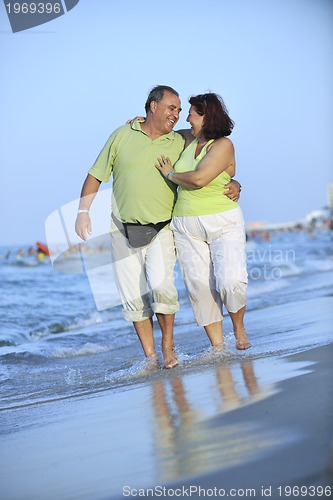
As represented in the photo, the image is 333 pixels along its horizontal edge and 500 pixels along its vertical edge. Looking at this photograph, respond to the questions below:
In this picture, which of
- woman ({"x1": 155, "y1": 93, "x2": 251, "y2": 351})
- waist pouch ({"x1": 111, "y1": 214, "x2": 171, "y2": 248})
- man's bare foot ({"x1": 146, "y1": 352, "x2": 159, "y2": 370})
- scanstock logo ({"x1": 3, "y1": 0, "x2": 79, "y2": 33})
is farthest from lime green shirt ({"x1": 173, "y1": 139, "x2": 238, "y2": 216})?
scanstock logo ({"x1": 3, "y1": 0, "x2": 79, "y2": 33})

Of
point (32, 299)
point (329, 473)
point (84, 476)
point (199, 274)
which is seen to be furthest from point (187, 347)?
point (32, 299)

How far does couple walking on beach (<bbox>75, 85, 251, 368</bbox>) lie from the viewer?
5137 millimetres

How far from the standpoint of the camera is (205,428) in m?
3.27

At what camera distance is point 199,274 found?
17.4 ft

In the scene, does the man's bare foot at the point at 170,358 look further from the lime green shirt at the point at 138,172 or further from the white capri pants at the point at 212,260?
the lime green shirt at the point at 138,172

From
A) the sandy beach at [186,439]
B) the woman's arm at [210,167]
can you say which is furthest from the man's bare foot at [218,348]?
the woman's arm at [210,167]

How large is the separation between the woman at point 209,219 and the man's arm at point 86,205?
0.44m

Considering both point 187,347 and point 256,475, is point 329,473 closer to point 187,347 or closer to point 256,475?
point 256,475


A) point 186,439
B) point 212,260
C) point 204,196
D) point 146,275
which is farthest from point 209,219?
point 186,439

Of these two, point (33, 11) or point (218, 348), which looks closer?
point (218, 348)

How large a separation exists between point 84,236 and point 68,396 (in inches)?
40.7

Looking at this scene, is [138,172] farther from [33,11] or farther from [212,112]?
[33,11]

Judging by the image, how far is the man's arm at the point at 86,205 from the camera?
17.5ft

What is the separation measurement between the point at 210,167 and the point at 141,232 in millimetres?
646
